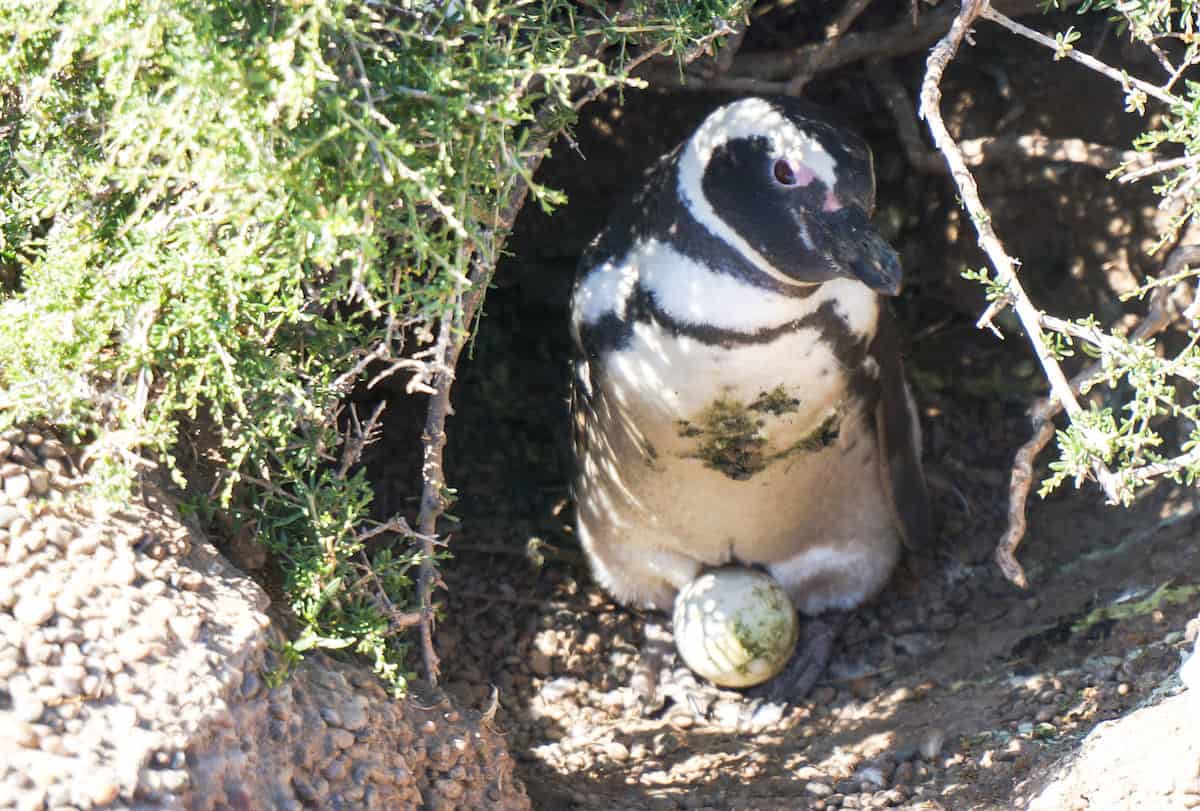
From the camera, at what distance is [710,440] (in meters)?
2.68

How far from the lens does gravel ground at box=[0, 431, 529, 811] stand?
4.83 ft

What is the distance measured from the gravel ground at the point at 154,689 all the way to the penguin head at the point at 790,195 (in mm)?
1096

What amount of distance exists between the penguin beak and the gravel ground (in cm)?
109

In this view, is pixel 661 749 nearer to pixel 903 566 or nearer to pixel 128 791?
pixel 903 566

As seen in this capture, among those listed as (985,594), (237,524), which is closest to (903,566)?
(985,594)

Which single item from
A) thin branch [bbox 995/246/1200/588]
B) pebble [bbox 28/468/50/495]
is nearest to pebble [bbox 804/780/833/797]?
thin branch [bbox 995/246/1200/588]

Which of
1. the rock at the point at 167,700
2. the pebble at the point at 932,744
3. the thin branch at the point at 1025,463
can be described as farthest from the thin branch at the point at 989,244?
the rock at the point at 167,700

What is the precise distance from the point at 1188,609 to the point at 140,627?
1.94m

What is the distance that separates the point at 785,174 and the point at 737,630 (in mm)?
1084

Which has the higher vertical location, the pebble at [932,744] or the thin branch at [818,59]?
the thin branch at [818,59]

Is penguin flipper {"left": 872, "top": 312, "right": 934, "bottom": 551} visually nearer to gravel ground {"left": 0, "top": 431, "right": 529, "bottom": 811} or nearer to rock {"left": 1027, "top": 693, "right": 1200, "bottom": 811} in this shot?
rock {"left": 1027, "top": 693, "right": 1200, "bottom": 811}

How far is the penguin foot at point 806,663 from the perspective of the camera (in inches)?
117

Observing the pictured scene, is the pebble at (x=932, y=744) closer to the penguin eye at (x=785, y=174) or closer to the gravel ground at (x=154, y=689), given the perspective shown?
the gravel ground at (x=154, y=689)

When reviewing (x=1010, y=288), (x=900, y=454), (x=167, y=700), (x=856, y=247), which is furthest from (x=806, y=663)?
(x=167, y=700)
